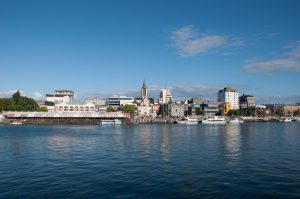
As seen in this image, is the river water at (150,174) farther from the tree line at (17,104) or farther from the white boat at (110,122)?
the tree line at (17,104)

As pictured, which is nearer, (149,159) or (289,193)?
(289,193)

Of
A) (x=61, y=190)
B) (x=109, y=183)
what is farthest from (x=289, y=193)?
(x=61, y=190)

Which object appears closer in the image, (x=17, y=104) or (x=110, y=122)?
(x=110, y=122)

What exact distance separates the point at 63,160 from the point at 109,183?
1350cm

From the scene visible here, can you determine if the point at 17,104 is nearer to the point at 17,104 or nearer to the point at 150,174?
the point at 17,104

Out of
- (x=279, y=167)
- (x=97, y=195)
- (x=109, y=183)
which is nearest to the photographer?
(x=97, y=195)

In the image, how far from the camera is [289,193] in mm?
25234

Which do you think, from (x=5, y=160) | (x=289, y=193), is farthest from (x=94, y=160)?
(x=289, y=193)

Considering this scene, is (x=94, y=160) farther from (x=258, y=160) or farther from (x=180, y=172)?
(x=258, y=160)

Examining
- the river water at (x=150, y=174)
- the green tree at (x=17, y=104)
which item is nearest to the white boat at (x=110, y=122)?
the green tree at (x=17, y=104)

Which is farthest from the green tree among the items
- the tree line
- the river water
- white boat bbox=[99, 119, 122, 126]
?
the river water

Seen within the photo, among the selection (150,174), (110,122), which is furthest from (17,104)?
(150,174)

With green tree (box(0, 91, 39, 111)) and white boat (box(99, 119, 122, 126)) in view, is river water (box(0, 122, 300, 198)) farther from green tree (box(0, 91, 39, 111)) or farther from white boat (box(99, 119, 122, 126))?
green tree (box(0, 91, 39, 111))

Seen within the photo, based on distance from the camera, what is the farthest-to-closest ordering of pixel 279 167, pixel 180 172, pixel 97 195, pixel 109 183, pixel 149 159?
pixel 149 159 < pixel 279 167 < pixel 180 172 < pixel 109 183 < pixel 97 195
